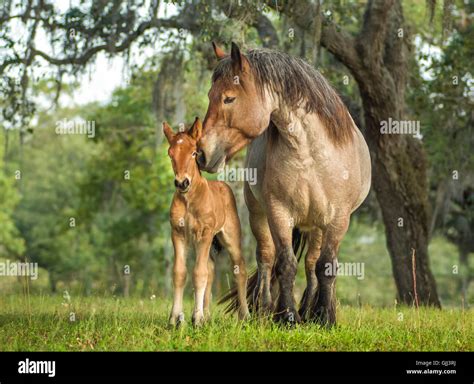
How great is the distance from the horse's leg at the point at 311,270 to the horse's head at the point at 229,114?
193 centimetres

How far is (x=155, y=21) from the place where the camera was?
1314 centimetres

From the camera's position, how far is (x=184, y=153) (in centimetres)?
697

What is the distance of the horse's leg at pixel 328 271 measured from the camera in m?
7.74

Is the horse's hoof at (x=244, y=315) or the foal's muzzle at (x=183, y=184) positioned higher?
the foal's muzzle at (x=183, y=184)

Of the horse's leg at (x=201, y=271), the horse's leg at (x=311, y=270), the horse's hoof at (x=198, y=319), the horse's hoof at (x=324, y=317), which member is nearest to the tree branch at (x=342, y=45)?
the horse's leg at (x=311, y=270)

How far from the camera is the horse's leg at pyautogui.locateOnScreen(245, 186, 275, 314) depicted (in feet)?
27.0

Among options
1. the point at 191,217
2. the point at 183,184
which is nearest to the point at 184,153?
the point at 183,184

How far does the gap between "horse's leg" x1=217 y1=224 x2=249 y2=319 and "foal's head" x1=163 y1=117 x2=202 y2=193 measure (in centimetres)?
110

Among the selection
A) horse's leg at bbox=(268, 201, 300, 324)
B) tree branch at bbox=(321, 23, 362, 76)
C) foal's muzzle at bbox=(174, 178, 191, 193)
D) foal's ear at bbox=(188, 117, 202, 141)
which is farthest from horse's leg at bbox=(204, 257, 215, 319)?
tree branch at bbox=(321, 23, 362, 76)

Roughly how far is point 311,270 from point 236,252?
2.96ft

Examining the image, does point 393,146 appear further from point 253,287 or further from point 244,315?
point 244,315

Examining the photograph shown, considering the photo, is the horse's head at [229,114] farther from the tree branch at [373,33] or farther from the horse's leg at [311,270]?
the tree branch at [373,33]

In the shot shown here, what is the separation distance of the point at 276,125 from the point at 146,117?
2025cm
